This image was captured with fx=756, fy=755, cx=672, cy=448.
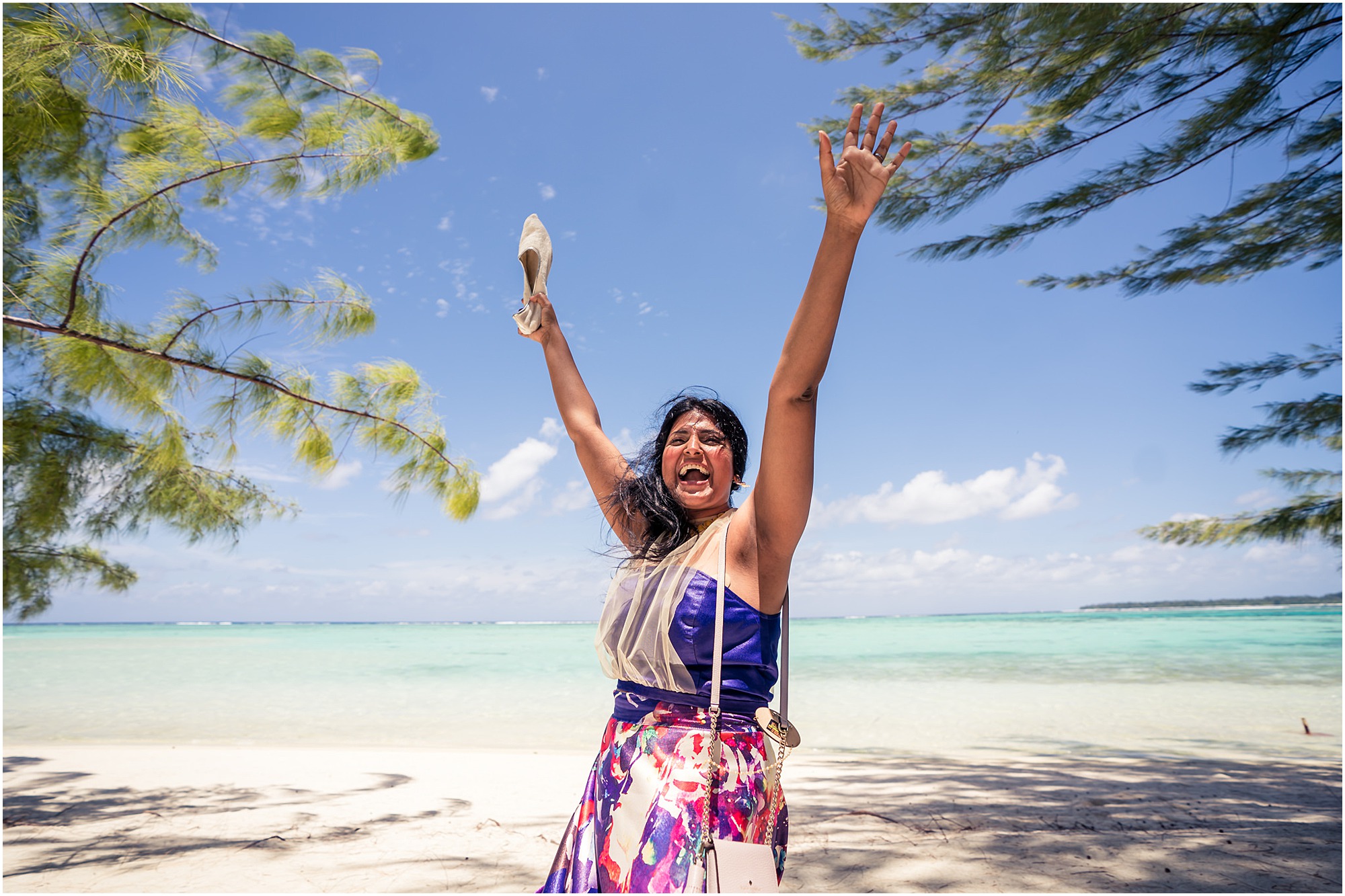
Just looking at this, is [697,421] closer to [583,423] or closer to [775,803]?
[583,423]

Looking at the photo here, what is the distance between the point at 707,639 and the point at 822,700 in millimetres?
9740

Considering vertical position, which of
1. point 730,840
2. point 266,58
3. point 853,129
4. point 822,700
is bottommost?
point 822,700

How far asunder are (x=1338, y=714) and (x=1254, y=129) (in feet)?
27.5

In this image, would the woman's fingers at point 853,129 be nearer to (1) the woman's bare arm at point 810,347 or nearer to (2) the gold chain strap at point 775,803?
(1) the woman's bare arm at point 810,347

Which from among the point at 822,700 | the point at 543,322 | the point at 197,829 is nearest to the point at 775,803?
the point at 543,322

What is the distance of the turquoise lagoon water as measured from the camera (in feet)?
23.5

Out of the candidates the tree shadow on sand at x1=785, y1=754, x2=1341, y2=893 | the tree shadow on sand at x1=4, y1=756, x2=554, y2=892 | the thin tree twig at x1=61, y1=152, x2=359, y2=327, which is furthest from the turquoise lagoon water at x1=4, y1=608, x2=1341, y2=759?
the thin tree twig at x1=61, y1=152, x2=359, y2=327

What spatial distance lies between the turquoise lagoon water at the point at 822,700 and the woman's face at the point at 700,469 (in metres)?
5.97

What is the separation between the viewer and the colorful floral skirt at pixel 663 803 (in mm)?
920

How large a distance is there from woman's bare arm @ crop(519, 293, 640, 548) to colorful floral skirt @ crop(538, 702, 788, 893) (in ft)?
1.14

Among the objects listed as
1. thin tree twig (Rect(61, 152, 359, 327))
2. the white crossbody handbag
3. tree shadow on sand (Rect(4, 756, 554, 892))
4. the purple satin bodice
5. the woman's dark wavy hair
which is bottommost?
tree shadow on sand (Rect(4, 756, 554, 892))

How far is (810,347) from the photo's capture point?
0.90 m

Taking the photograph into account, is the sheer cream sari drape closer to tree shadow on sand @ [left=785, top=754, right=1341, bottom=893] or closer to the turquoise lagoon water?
tree shadow on sand @ [left=785, top=754, right=1341, bottom=893]

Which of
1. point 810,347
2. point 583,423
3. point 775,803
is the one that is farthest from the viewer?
point 583,423
